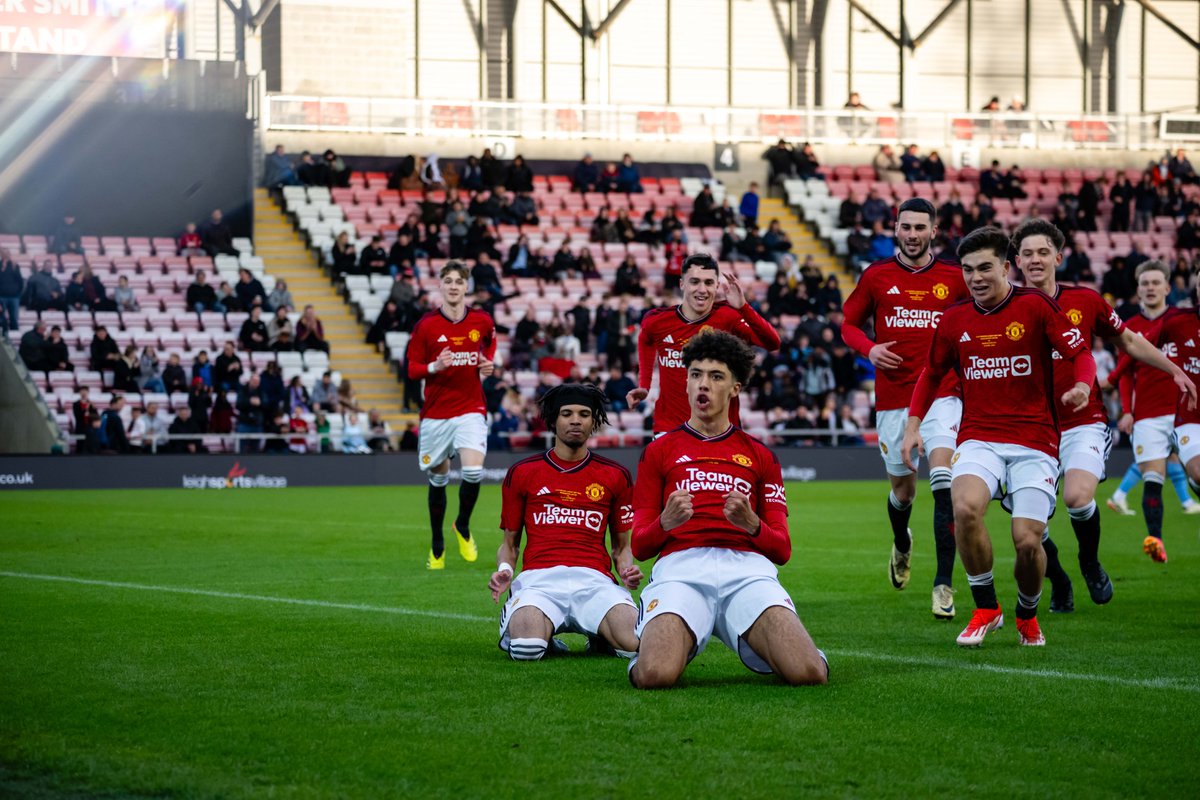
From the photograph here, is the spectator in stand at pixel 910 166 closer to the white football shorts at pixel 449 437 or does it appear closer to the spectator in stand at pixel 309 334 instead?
the spectator in stand at pixel 309 334

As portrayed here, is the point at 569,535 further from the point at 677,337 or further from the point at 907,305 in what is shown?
the point at 907,305

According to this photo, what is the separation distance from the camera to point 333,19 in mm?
39000

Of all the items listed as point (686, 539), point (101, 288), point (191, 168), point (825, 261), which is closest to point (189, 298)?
point (101, 288)

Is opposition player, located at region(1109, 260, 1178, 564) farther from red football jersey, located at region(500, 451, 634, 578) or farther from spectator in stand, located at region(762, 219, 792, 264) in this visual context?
spectator in stand, located at region(762, 219, 792, 264)

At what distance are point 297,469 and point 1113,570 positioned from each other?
638 inches

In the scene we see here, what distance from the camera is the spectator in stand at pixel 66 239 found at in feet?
99.4

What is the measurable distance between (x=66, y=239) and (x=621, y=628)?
2445cm

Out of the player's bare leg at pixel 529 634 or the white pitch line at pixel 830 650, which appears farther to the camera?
the player's bare leg at pixel 529 634

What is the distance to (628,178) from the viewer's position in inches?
1451

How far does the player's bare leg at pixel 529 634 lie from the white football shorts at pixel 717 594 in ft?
2.85

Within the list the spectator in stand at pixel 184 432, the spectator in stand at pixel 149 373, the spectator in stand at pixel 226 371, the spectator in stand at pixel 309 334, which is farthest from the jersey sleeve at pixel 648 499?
the spectator in stand at pixel 309 334

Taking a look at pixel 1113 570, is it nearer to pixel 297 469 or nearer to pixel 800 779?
pixel 800 779

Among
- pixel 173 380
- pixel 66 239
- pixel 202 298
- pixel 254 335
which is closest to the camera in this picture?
pixel 173 380

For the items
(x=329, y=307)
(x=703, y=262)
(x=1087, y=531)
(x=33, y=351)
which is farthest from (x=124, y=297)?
(x=1087, y=531)
